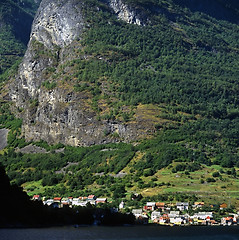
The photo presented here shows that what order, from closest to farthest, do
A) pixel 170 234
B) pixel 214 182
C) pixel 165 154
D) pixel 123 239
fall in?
pixel 123 239 < pixel 170 234 < pixel 214 182 < pixel 165 154

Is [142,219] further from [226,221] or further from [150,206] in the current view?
[226,221]

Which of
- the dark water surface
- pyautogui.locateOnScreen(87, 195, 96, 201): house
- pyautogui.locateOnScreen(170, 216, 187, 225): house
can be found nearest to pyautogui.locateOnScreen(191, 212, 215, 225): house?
pyautogui.locateOnScreen(170, 216, 187, 225): house

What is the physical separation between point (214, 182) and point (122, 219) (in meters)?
47.8

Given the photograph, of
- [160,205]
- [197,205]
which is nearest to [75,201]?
[160,205]

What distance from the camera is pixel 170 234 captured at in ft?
408

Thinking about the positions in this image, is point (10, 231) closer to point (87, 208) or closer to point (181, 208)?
point (87, 208)

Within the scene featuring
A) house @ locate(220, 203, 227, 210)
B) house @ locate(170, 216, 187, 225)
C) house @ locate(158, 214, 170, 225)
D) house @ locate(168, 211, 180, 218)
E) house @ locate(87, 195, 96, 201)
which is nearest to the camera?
house @ locate(170, 216, 187, 225)

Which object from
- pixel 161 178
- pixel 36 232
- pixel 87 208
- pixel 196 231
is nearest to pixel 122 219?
pixel 87 208

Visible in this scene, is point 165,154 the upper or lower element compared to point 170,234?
upper

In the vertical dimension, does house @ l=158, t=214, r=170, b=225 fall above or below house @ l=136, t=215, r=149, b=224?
above

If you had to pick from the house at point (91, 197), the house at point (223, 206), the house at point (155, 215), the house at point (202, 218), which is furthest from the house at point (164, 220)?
the house at point (91, 197)

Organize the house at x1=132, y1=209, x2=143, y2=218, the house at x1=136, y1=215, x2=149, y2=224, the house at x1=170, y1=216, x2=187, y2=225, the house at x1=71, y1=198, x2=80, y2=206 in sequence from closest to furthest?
the house at x1=170, y1=216, x2=187, y2=225, the house at x1=136, y1=215, x2=149, y2=224, the house at x1=132, y1=209, x2=143, y2=218, the house at x1=71, y1=198, x2=80, y2=206

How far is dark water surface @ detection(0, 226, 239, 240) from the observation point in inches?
4444

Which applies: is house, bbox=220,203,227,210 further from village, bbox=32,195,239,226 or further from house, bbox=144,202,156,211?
house, bbox=144,202,156,211
